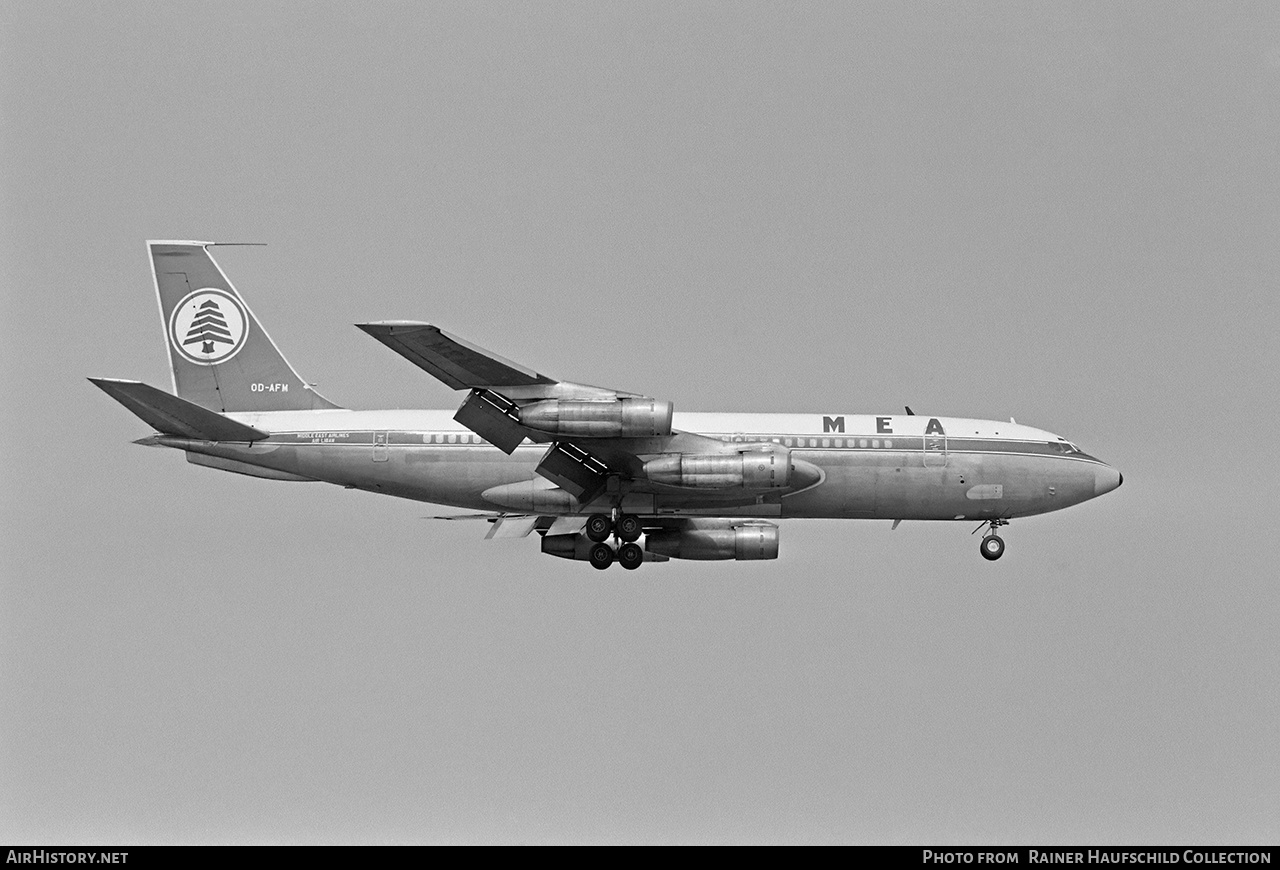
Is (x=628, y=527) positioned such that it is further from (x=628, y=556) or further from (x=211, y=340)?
(x=211, y=340)

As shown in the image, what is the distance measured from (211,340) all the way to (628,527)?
1349cm

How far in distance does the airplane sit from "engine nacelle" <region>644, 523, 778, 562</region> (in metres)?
0.04

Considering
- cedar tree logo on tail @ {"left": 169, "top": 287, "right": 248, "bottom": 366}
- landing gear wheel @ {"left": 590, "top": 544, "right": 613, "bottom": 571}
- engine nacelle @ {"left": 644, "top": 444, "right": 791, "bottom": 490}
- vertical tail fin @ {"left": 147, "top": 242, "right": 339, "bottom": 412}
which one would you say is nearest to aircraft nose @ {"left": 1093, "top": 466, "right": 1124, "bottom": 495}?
engine nacelle @ {"left": 644, "top": 444, "right": 791, "bottom": 490}

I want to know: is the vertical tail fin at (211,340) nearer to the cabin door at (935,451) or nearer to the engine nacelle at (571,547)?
the engine nacelle at (571,547)

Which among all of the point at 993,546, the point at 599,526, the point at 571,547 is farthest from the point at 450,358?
the point at 993,546

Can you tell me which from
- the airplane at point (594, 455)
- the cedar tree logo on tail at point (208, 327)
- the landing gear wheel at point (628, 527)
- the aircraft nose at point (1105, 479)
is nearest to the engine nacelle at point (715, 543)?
the airplane at point (594, 455)

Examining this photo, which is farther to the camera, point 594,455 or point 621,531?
point 621,531

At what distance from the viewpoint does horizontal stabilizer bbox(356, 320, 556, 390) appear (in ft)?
141

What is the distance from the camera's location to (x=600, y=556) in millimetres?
50125
